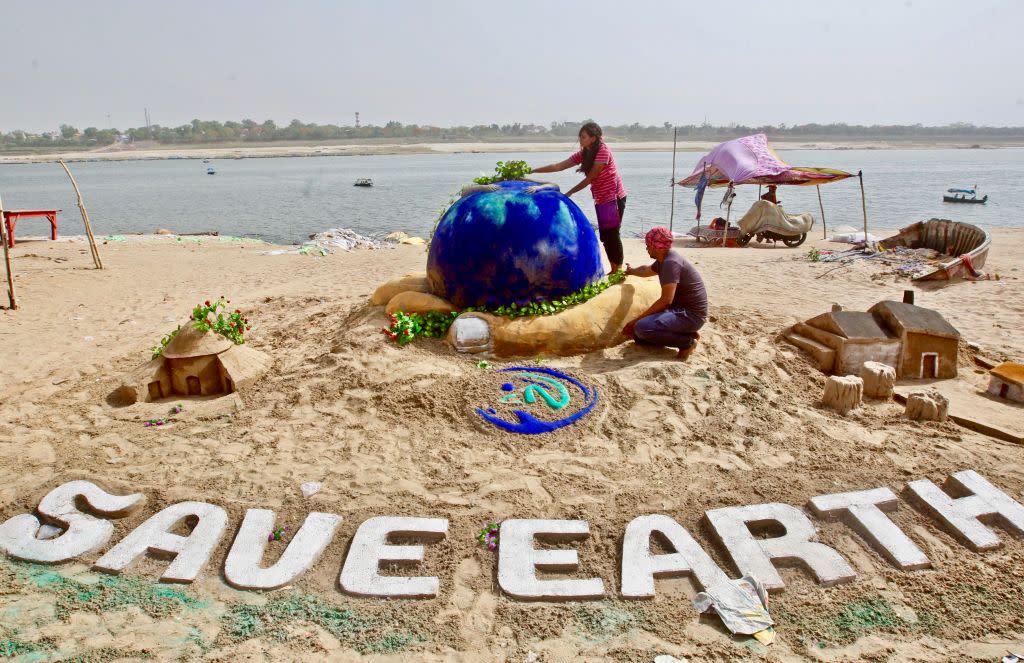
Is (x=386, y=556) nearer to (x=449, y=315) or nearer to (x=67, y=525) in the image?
(x=67, y=525)

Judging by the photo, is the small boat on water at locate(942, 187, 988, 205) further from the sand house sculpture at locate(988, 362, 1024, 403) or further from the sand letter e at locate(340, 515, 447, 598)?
the sand letter e at locate(340, 515, 447, 598)

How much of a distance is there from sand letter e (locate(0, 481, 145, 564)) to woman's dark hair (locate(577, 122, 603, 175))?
5.44 m

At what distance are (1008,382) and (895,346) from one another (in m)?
1.00

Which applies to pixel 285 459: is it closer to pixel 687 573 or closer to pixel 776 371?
pixel 687 573

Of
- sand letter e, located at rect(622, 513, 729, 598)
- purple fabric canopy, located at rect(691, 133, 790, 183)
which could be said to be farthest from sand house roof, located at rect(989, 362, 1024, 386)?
purple fabric canopy, located at rect(691, 133, 790, 183)

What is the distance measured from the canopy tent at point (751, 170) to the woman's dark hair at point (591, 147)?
31.7ft

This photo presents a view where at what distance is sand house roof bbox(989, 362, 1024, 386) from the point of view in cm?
631

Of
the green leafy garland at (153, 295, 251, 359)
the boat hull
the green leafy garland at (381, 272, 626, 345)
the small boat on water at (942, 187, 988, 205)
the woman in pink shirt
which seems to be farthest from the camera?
the small boat on water at (942, 187, 988, 205)

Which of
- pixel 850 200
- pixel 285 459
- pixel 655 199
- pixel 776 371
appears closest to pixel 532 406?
pixel 285 459

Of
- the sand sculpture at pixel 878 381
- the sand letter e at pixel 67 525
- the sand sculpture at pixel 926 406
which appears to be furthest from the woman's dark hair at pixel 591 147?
the sand letter e at pixel 67 525

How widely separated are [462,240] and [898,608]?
480 cm

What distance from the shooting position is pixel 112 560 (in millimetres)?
4047

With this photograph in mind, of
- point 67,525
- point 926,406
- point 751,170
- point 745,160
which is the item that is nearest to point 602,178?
point 926,406

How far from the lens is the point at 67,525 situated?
4422 millimetres
